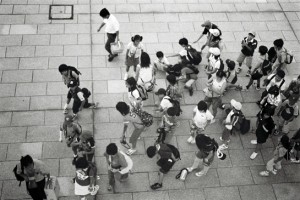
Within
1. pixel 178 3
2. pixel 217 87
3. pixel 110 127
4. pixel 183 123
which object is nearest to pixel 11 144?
pixel 110 127

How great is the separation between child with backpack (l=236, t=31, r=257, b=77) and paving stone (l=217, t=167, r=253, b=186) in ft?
10.7

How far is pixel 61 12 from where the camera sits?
38.7 feet

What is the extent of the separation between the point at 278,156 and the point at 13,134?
616cm

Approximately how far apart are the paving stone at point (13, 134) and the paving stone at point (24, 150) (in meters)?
0.15

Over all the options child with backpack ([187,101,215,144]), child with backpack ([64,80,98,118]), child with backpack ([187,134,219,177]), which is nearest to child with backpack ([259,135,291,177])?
child with backpack ([187,134,219,177])

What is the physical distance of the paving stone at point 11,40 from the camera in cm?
1077

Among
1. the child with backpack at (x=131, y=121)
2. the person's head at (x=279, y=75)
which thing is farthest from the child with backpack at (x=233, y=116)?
the child with backpack at (x=131, y=121)

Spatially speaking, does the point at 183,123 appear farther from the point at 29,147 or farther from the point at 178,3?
the point at 178,3

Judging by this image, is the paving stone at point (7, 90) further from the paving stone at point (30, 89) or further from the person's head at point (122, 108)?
the person's head at point (122, 108)

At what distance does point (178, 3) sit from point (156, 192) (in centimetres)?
712

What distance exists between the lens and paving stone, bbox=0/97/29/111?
927 cm

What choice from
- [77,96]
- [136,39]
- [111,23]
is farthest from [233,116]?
[111,23]

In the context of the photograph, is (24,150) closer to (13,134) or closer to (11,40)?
(13,134)

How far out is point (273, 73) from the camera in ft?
31.7
